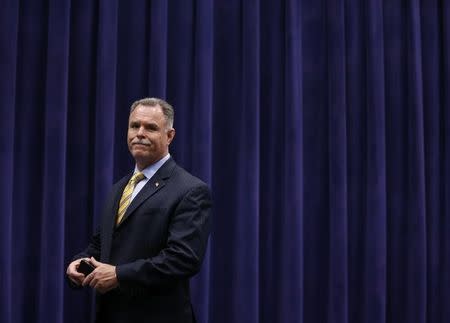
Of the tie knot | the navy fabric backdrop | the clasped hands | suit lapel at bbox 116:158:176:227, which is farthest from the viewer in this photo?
→ the navy fabric backdrop

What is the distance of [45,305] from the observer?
7.43 feet

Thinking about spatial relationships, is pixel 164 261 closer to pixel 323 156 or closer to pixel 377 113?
pixel 323 156

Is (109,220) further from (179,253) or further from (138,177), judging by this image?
(179,253)

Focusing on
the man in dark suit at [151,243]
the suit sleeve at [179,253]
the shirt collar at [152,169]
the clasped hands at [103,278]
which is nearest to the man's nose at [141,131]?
the man in dark suit at [151,243]

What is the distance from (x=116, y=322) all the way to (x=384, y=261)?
149 centimetres

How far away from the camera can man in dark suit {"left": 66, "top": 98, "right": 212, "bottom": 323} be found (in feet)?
5.03

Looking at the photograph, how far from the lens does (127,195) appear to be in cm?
174

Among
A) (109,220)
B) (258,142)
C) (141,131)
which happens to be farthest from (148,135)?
(258,142)

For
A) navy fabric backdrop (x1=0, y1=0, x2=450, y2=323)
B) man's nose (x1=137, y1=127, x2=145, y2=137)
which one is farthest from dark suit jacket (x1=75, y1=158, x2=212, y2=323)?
navy fabric backdrop (x1=0, y1=0, x2=450, y2=323)

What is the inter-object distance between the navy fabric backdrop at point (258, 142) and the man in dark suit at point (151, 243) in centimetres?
67

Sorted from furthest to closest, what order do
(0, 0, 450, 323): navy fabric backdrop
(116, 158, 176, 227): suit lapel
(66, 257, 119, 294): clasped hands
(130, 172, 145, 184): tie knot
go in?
1. (0, 0, 450, 323): navy fabric backdrop
2. (130, 172, 145, 184): tie knot
3. (116, 158, 176, 227): suit lapel
4. (66, 257, 119, 294): clasped hands

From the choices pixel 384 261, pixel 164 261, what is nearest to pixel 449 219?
pixel 384 261

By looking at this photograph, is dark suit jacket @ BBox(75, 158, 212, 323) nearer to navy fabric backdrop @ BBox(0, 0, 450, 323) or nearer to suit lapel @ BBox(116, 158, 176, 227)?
suit lapel @ BBox(116, 158, 176, 227)

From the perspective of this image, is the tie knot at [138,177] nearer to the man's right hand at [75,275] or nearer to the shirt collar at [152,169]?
the shirt collar at [152,169]
